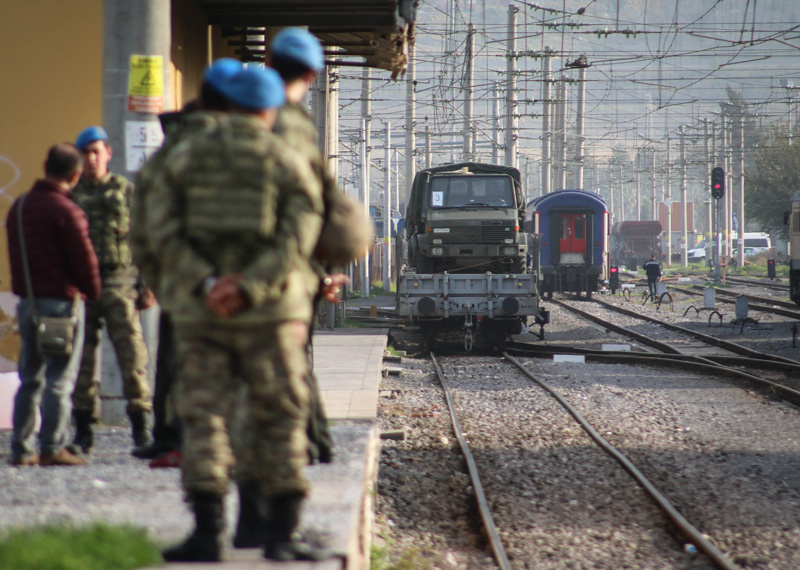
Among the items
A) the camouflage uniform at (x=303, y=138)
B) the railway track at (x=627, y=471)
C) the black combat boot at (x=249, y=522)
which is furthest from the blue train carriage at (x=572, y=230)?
the black combat boot at (x=249, y=522)

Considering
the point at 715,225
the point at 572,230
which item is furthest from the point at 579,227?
the point at 715,225

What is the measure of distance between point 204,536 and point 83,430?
232cm

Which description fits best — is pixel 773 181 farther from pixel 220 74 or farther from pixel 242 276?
pixel 242 276

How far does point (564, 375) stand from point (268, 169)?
10.5 metres

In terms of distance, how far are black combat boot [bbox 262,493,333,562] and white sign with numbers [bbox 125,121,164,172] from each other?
3.49 metres

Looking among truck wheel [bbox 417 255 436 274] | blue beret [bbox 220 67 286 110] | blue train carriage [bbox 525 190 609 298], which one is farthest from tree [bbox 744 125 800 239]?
blue beret [bbox 220 67 286 110]

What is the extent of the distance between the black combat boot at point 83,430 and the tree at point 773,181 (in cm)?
5048

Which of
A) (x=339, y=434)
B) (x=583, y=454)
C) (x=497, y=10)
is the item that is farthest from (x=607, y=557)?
(x=497, y=10)

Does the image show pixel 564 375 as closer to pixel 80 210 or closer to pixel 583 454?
pixel 583 454

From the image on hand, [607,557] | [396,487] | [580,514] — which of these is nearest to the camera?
[607,557]

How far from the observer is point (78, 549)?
3172 mm

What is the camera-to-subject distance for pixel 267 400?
3025 mm

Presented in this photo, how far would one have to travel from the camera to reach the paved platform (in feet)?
11.4

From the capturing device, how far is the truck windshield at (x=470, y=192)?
1697cm
